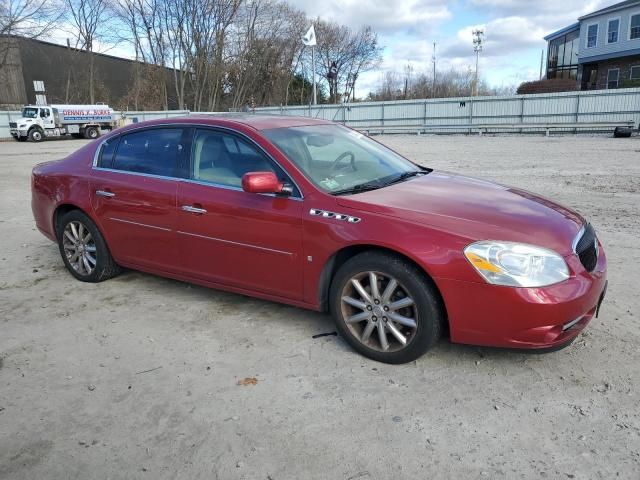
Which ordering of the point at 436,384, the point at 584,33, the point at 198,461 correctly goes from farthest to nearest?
the point at 584,33 → the point at 436,384 → the point at 198,461

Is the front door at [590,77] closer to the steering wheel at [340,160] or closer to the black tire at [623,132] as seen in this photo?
the black tire at [623,132]

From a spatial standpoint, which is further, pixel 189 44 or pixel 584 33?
pixel 189 44

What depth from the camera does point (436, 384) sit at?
310 centimetres

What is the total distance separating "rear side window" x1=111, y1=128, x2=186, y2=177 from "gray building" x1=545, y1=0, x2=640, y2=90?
3899 centimetres

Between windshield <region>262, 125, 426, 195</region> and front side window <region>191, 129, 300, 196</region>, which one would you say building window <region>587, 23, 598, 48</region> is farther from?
front side window <region>191, 129, 300, 196</region>

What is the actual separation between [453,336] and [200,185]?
221cm

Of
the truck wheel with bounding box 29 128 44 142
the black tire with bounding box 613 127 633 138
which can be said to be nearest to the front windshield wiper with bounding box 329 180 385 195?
the black tire with bounding box 613 127 633 138

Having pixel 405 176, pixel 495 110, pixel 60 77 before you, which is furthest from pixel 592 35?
pixel 60 77

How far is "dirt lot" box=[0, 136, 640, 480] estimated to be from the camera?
2.47 metres

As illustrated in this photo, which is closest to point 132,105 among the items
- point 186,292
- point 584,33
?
point 584,33

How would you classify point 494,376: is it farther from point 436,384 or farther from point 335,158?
point 335,158

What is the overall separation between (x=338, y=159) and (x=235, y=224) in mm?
979

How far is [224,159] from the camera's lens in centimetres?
404

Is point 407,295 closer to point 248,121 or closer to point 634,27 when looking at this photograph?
point 248,121
